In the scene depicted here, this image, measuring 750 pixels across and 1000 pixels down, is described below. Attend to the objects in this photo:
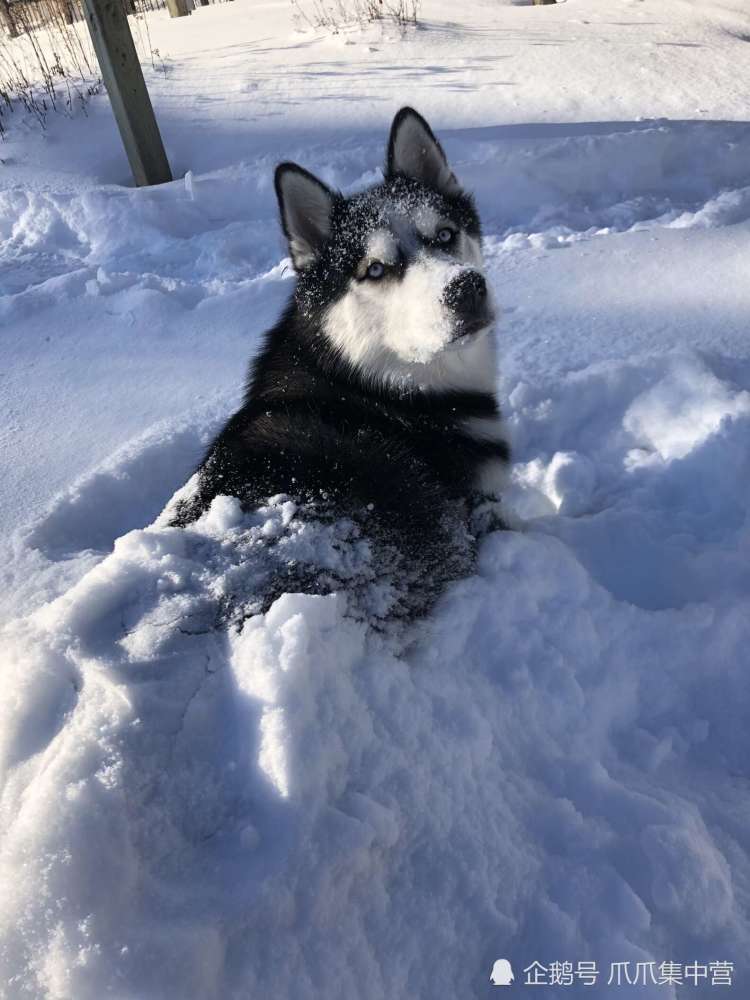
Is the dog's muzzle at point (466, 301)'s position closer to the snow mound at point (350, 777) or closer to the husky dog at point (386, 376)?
the husky dog at point (386, 376)

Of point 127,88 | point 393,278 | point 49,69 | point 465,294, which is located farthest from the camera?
point 49,69

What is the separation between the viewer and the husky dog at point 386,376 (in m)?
2.05

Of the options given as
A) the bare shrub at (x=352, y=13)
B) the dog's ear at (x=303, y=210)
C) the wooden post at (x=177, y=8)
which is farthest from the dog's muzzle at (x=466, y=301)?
the wooden post at (x=177, y=8)

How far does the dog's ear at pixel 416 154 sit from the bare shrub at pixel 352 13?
6786mm

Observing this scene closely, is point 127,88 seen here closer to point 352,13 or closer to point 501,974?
point 352,13

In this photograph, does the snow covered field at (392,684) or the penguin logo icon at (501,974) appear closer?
the snow covered field at (392,684)

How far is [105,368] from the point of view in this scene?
3.91 m

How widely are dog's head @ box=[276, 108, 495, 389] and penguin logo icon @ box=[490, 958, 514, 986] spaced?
171 cm

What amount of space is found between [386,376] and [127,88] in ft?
15.6

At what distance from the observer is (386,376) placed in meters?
2.45

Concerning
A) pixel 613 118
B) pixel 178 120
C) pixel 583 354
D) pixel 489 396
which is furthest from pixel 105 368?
pixel 613 118

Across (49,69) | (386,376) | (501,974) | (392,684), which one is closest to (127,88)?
(49,69)

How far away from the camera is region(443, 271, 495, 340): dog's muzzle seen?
2.20m

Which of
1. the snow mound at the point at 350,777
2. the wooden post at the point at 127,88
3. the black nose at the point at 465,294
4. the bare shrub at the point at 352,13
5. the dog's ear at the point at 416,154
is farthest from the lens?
the bare shrub at the point at 352,13
